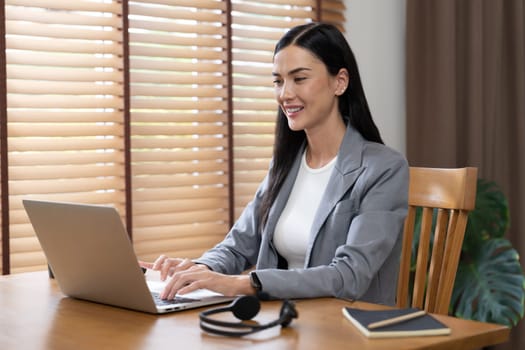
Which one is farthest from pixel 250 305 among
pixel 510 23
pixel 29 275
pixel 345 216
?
pixel 510 23

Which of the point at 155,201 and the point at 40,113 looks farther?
the point at 155,201

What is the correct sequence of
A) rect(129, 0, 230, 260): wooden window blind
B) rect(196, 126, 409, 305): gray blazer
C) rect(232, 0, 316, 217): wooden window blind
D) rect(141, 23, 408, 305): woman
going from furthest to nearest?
rect(232, 0, 316, 217): wooden window blind < rect(129, 0, 230, 260): wooden window blind < rect(141, 23, 408, 305): woman < rect(196, 126, 409, 305): gray blazer

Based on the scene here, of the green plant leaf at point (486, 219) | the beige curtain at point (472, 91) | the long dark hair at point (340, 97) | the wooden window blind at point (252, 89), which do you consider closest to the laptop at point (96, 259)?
the long dark hair at point (340, 97)

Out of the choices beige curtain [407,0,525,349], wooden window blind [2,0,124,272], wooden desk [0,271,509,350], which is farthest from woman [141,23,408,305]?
beige curtain [407,0,525,349]

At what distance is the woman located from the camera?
6.18ft

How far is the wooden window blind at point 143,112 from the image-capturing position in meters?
2.85

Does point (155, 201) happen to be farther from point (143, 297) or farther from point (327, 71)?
point (143, 297)

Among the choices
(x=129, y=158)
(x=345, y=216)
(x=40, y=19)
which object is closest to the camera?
(x=345, y=216)

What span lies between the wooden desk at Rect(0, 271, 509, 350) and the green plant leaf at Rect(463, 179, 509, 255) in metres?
2.26

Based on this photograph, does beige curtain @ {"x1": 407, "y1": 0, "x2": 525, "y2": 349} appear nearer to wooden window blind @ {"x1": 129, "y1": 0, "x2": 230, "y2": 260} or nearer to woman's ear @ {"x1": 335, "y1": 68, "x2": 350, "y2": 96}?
wooden window blind @ {"x1": 129, "y1": 0, "x2": 230, "y2": 260}

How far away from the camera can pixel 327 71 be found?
214cm

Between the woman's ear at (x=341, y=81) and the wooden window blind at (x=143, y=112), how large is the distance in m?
1.13

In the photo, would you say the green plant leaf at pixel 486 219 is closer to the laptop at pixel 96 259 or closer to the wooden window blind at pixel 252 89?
the wooden window blind at pixel 252 89

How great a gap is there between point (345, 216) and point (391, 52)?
2213 mm
